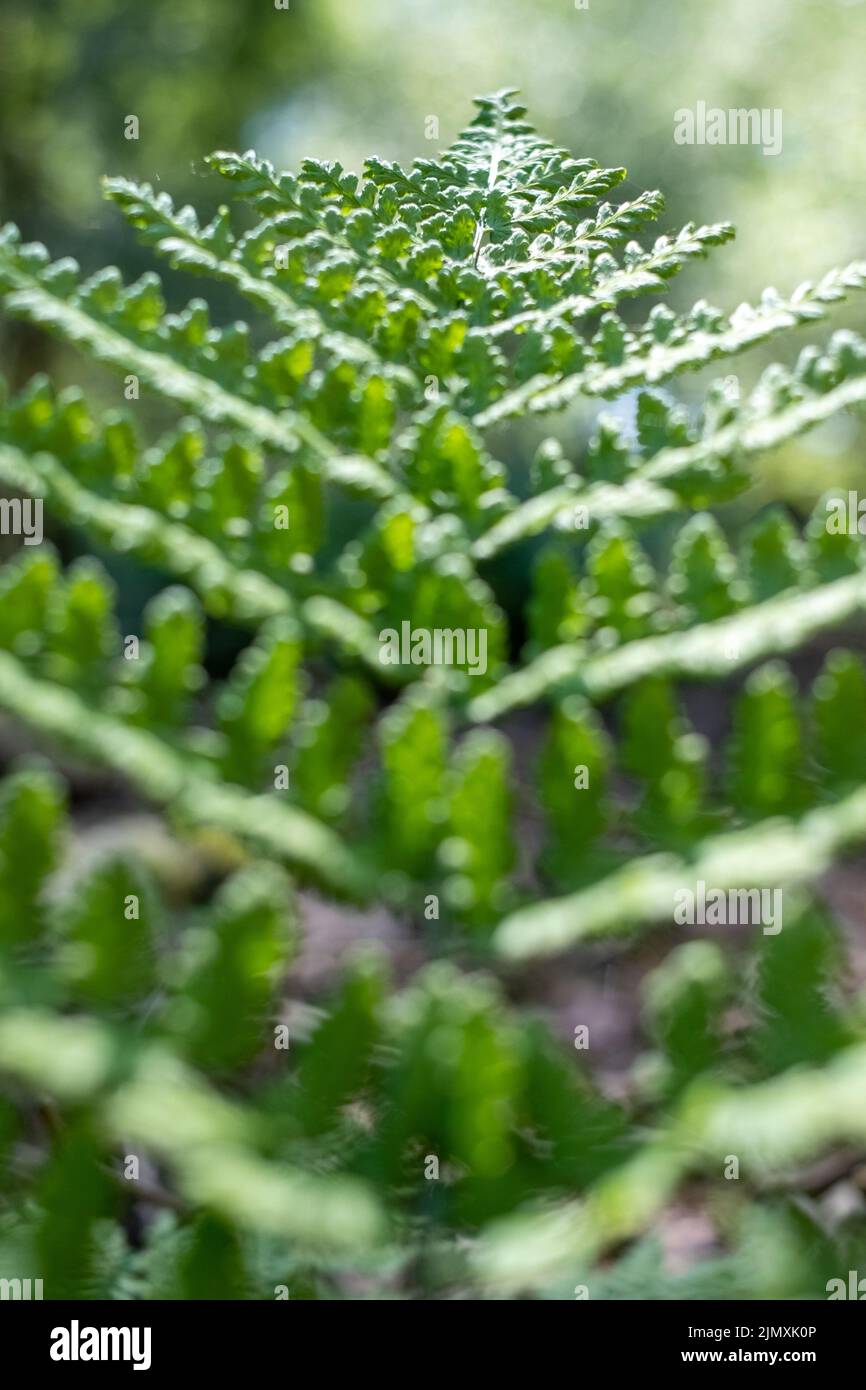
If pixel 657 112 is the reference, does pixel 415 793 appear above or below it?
below

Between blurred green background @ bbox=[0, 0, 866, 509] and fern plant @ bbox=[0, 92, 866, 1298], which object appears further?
blurred green background @ bbox=[0, 0, 866, 509]

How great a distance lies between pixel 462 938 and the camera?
0.39 meters

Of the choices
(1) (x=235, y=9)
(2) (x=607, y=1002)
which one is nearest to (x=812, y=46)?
(2) (x=607, y=1002)

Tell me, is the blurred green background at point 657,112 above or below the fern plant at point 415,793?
above

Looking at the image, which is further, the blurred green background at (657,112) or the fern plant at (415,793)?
the blurred green background at (657,112)

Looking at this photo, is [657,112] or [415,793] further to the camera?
[657,112]

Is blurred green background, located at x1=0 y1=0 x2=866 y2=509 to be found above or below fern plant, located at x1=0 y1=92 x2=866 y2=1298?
above

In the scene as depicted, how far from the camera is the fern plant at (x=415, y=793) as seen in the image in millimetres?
349

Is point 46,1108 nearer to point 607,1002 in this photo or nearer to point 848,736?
point 848,736

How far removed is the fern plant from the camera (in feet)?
1.15

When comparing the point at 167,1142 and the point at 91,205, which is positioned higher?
the point at 91,205

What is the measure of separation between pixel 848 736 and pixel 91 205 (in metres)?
3.12

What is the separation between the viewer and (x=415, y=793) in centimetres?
38
